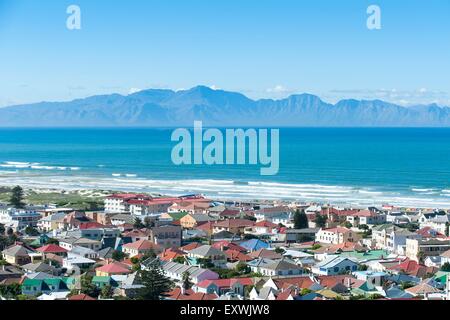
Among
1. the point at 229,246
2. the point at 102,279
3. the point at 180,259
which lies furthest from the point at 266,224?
the point at 102,279

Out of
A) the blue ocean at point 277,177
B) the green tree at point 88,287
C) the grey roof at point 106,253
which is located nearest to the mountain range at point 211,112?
the blue ocean at point 277,177

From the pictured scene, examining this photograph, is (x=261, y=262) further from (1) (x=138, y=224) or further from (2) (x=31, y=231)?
(2) (x=31, y=231)

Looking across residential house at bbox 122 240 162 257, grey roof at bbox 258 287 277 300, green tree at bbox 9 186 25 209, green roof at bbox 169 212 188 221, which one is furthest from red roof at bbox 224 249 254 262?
green tree at bbox 9 186 25 209

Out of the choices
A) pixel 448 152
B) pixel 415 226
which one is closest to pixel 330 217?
pixel 415 226

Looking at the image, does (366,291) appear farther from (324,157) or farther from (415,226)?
(324,157)

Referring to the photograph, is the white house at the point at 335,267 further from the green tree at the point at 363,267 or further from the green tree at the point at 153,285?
the green tree at the point at 153,285
